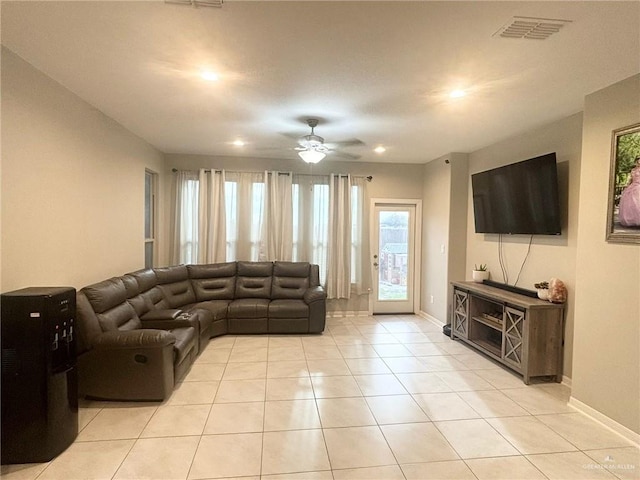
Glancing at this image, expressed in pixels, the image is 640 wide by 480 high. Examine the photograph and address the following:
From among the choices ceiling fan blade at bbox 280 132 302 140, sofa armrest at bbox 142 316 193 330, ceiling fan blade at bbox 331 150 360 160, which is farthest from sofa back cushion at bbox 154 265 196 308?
ceiling fan blade at bbox 331 150 360 160

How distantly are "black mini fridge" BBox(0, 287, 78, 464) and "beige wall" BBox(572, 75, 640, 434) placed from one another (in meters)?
4.03

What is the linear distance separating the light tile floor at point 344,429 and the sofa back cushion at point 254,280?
1.47 metres

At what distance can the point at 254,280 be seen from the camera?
5.35 metres

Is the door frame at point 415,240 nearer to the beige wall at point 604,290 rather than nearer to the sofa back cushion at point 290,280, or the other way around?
the sofa back cushion at point 290,280

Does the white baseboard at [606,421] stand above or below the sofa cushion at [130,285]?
below

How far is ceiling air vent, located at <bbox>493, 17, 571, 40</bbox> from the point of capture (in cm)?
181

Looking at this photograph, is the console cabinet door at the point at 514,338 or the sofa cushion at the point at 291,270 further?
the sofa cushion at the point at 291,270

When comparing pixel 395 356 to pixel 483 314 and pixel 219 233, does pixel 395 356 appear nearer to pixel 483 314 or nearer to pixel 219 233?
pixel 483 314

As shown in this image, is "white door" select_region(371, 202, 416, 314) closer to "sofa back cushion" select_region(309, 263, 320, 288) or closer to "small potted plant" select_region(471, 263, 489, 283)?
"sofa back cushion" select_region(309, 263, 320, 288)

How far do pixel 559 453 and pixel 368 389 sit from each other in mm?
1488

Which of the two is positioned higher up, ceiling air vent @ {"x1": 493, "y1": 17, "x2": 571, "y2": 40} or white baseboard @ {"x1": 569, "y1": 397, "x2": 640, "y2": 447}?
ceiling air vent @ {"x1": 493, "y1": 17, "x2": 571, "y2": 40}

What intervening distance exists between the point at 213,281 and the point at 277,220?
1.42 metres

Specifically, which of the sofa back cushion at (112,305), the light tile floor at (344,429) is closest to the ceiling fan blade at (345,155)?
the light tile floor at (344,429)

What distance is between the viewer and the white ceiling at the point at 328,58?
179 cm
